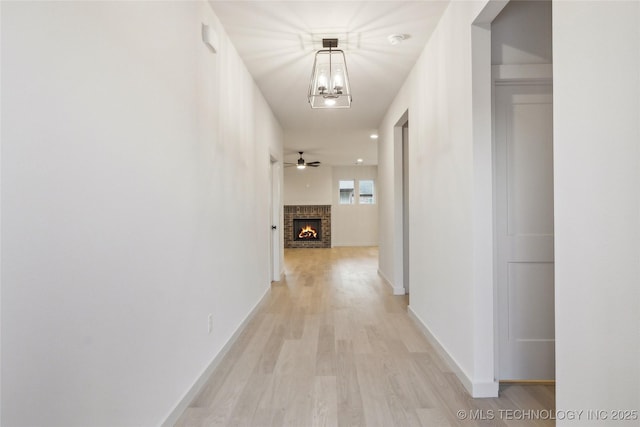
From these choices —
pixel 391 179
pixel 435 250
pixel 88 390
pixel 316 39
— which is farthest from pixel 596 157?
pixel 391 179

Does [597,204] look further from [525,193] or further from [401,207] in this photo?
[401,207]

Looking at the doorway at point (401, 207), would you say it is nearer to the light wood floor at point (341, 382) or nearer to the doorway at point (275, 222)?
the light wood floor at point (341, 382)

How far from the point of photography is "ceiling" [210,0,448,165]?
105 inches

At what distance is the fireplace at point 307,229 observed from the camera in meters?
12.0

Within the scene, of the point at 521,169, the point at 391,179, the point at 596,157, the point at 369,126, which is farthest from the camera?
the point at 369,126

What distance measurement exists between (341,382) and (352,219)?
31.8 ft

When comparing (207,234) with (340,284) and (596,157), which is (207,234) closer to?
(596,157)

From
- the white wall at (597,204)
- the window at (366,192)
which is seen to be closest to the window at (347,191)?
the window at (366,192)

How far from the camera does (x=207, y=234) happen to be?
8.28 ft

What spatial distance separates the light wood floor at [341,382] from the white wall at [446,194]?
0.62ft

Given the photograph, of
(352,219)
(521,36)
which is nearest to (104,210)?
(521,36)

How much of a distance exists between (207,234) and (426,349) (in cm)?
197

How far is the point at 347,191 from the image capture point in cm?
1210

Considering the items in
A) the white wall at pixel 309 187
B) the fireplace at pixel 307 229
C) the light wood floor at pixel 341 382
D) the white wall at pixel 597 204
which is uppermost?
the white wall at pixel 309 187
